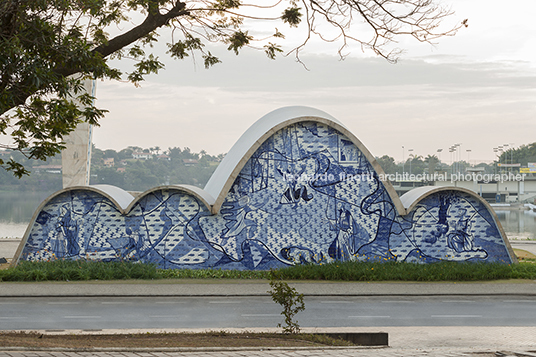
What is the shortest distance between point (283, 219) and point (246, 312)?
5676 millimetres

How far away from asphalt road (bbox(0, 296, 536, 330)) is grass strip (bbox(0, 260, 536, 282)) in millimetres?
1899

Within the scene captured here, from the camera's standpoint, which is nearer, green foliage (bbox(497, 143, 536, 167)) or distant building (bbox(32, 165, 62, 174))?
distant building (bbox(32, 165, 62, 174))

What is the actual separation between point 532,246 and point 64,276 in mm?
22218

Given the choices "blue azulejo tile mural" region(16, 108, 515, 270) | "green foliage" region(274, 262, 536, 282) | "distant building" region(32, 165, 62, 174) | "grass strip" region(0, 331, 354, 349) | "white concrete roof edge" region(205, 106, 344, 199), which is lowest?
"grass strip" region(0, 331, 354, 349)

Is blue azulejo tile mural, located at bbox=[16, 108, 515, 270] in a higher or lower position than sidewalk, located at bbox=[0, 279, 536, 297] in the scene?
higher

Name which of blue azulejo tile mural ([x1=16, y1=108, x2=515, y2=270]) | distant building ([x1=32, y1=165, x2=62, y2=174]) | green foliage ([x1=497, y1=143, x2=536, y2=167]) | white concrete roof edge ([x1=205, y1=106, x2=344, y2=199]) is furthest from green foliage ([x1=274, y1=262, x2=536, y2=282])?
green foliage ([x1=497, y1=143, x2=536, y2=167])

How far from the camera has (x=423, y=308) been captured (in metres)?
13.6

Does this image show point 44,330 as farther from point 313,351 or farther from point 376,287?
point 376,287

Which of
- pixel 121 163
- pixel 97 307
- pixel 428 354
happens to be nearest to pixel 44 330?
pixel 97 307

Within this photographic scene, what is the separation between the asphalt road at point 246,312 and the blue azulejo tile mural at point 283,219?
3.44 m

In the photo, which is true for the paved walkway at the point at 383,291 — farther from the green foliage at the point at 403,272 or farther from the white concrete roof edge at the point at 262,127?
the white concrete roof edge at the point at 262,127

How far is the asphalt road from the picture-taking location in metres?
12.0

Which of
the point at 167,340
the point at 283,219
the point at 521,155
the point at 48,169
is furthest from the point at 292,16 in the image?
the point at 521,155

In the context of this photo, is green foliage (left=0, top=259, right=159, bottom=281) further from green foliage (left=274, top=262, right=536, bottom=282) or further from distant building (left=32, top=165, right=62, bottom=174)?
distant building (left=32, top=165, right=62, bottom=174)
